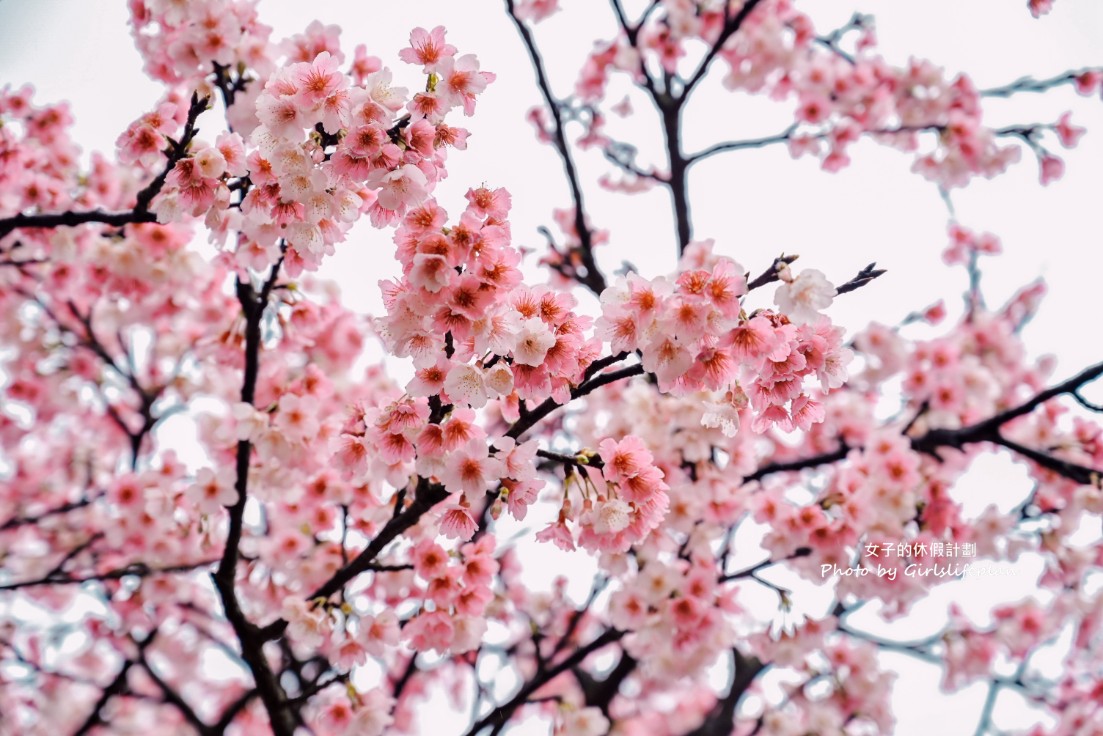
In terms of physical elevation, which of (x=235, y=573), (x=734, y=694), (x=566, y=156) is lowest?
(x=734, y=694)

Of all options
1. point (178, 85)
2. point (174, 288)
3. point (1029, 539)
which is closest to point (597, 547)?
point (178, 85)

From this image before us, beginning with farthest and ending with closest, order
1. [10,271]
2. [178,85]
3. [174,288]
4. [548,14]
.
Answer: [548,14] → [10,271] → [174,288] → [178,85]

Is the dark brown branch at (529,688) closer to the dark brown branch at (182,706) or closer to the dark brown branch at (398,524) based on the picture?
the dark brown branch at (398,524)

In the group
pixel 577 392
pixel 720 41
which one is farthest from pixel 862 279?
pixel 720 41

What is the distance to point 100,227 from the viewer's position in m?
3.85

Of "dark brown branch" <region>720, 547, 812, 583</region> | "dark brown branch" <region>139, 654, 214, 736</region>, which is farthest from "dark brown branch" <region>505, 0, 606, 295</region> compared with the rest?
"dark brown branch" <region>139, 654, 214, 736</region>

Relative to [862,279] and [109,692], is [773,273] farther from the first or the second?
[109,692]

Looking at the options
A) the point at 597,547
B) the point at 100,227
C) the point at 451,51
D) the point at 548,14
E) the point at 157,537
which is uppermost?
the point at 548,14

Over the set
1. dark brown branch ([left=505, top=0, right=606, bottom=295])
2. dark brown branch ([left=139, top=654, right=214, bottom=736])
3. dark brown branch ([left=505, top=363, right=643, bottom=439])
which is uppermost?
dark brown branch ([left=505, top=0, right=606, bottom=295])

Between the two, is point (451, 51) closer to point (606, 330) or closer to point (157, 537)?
point (606, 330)

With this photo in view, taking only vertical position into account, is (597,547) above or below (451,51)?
below

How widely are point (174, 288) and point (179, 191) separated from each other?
2140 millimetres

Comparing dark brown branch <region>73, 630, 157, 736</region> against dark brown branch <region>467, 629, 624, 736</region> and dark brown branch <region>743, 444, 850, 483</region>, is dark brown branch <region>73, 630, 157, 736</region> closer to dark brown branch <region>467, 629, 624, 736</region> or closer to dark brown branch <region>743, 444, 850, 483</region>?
dark brown branch <region>467, 629, 624, 736</region>

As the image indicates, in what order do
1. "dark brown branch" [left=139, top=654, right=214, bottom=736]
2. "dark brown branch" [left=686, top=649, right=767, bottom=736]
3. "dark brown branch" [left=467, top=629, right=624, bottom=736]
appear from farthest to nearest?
"dark brown branch" [left=686, top=649, right=767, bottom=736], "dark brown branch" [left=139, top=654, right=214, bottom=736], "dark brown branch" [left=467, top=629, right=624, bottom=736]
